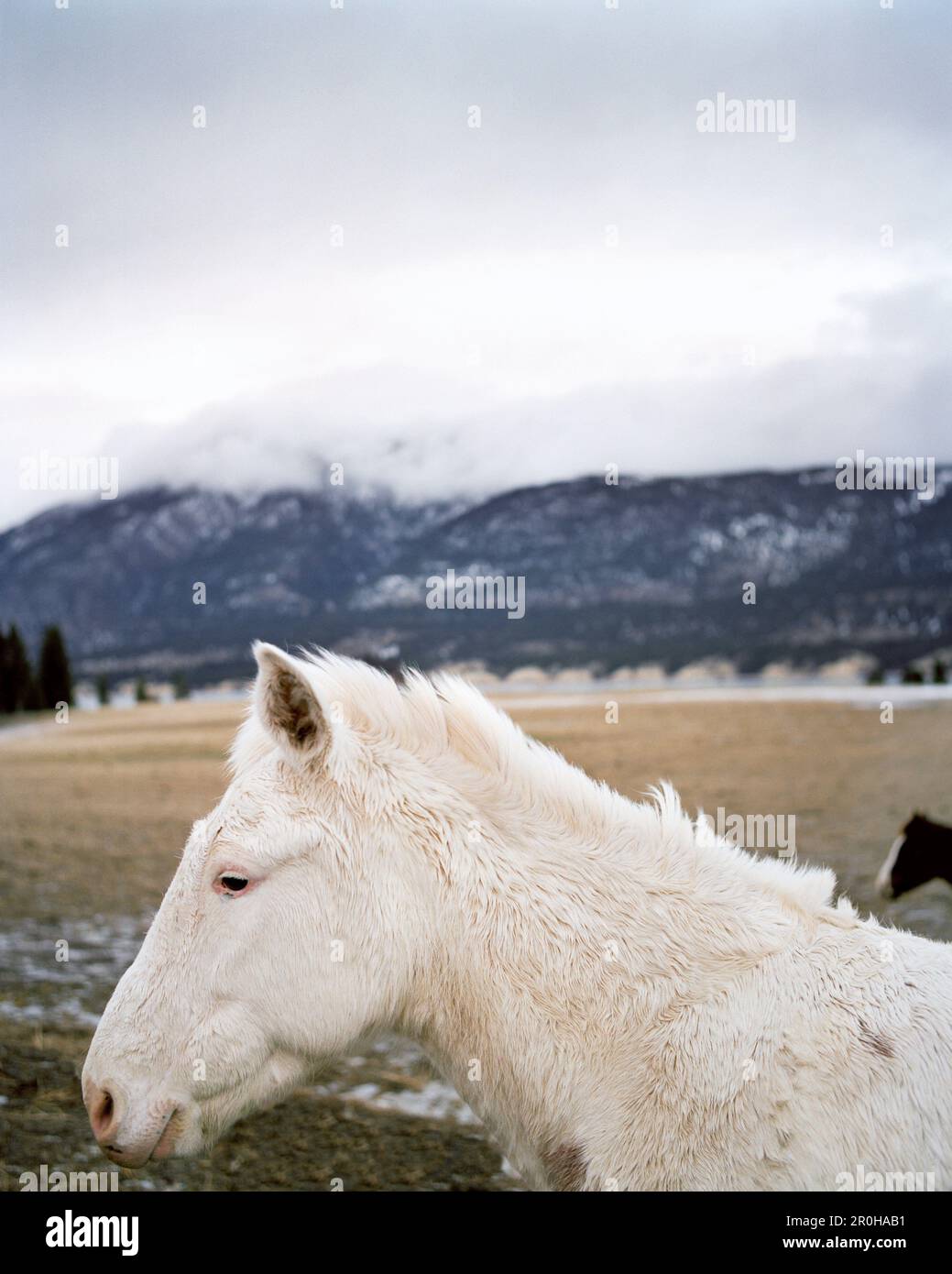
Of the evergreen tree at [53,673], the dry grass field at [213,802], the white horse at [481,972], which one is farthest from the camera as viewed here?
the evergreen tree at [53,673]

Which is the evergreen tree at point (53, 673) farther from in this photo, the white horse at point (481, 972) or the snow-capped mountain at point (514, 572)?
the white horse at point (481, 972)

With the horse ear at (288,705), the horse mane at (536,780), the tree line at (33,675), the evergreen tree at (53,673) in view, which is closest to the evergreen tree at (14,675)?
the tree line at (33,675)

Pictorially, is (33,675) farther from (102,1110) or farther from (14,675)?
(102,1110)

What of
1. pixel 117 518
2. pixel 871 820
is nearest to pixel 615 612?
pixel 871 820

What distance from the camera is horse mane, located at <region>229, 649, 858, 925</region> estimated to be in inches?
74.1

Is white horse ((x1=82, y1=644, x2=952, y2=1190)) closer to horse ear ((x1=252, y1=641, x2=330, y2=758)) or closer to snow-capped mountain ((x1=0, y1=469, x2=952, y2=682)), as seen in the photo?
horse ear ((x1=252, y1=641, x2=330, y2=758))

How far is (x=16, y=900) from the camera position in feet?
24.6

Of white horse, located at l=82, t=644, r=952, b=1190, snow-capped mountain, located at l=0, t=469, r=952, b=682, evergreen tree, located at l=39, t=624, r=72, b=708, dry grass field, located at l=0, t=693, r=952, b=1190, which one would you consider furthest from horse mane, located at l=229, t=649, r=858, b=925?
evergreen tree, located at l=39, t=624, r=72, b=708

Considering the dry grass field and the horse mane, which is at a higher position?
the horse mane

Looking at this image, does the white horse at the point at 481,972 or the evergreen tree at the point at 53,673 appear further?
the evergreen tree at the point at 53,673

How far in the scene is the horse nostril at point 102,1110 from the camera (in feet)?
5.65

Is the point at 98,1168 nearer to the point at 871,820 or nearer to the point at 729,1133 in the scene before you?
the point at 729,1133

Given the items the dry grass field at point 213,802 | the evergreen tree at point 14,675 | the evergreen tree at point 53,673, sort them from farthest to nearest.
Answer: the evergreen tree at point 53,673 → the evergreen tree at point 14,675 → the dry grass field at point 213,802

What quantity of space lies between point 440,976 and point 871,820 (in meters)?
9.97
